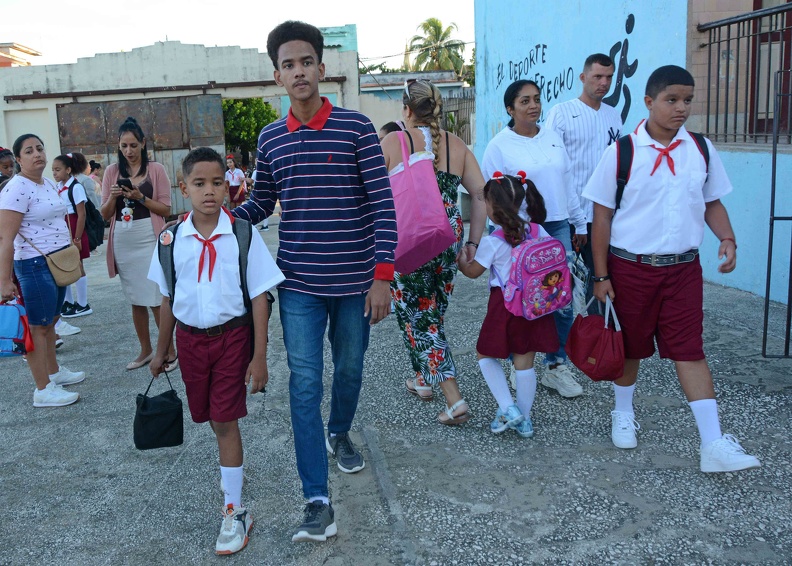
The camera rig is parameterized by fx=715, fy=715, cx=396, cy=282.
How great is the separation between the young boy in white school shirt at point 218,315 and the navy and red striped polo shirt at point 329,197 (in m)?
0.16

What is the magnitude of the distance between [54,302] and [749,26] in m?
6.32

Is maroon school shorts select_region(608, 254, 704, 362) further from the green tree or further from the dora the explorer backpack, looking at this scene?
the green tree

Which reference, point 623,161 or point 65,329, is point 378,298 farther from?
point 65,329

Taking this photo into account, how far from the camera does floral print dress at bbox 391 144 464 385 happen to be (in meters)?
4.12

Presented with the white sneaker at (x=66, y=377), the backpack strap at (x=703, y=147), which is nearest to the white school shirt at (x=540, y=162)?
the backpack strap at (x=703, y=147)

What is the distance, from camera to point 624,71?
7805 millimetres

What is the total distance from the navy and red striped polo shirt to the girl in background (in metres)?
3.62

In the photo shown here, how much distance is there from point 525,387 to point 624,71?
5216mm

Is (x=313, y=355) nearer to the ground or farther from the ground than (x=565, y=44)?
nearer to the ground

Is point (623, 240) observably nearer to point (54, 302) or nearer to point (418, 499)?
point (418, 499)

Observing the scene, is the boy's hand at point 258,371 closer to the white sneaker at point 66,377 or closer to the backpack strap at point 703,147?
the backpack strap at point 703,147

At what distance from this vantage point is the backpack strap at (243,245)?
2.99 meters

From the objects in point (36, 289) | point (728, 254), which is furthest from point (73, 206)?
point (728, 254)

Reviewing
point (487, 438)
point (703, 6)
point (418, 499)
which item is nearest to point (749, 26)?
point (703, 6)
